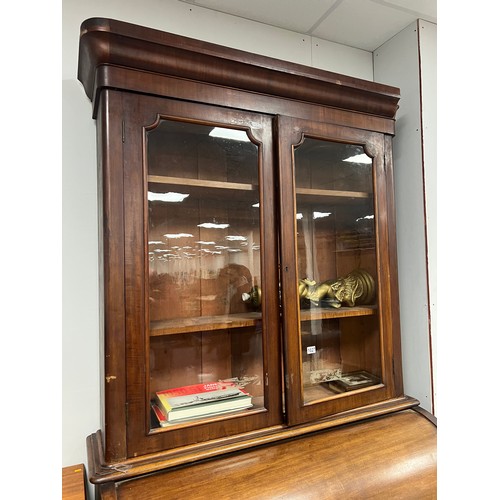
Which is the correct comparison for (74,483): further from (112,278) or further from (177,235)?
(177,235)

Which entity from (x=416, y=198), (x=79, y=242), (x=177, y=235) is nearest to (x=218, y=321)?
(x=177, y=235)

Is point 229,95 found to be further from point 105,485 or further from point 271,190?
point 105,485

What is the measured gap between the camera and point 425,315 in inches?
53.7

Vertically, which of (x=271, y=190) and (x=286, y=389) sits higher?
(x=271, y=190)

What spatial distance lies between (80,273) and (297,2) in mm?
1148

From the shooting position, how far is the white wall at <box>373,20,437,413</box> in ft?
4.48

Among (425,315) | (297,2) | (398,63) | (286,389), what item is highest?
(297,2)

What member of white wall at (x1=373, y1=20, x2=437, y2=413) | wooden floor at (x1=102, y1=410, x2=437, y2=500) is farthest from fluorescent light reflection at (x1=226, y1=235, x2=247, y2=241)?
white wall at (x1=373, y1=20, x2=437, y2=413)

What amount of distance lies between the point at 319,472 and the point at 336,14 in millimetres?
1478

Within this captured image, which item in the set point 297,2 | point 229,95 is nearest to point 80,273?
point 229,95

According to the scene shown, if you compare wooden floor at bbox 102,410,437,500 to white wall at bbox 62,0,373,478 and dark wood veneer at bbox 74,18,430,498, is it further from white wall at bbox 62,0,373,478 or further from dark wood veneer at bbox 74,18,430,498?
white wall at bbox 62,0,373,478

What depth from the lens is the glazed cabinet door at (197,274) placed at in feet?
3.05

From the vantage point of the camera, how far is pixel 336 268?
4.16 ft

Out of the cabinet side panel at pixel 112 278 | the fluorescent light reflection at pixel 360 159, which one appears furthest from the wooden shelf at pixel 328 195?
the cabinet side panel at pixel 112 278
